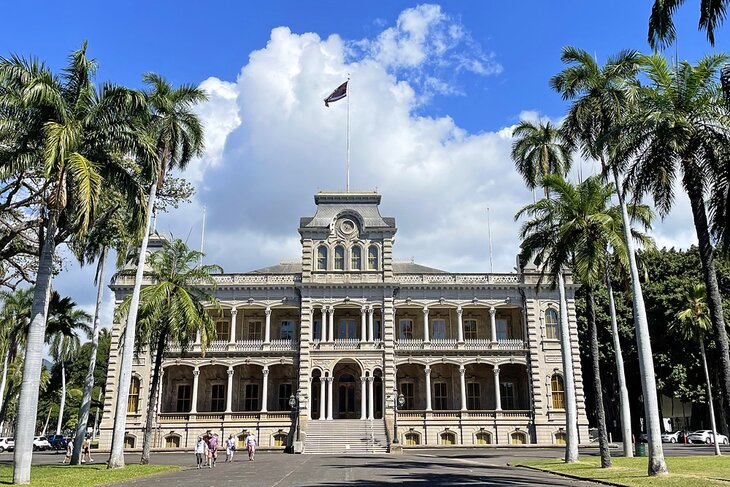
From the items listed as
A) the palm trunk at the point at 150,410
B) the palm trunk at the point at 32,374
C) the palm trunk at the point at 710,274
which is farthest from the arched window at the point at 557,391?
the palm trunk at the point at 32,374

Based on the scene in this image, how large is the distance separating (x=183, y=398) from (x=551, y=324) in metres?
27.3

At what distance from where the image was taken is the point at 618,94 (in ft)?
78.8

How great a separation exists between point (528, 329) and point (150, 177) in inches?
1216

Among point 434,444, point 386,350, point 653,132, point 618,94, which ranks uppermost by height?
point 618,94

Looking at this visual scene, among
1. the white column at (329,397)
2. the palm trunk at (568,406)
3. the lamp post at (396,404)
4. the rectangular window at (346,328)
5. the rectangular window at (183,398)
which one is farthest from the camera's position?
the rectangular window at (346,328)

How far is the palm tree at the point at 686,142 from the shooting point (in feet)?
55.8

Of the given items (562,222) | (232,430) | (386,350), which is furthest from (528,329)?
(232,430)

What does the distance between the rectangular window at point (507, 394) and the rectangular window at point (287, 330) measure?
16.1 m

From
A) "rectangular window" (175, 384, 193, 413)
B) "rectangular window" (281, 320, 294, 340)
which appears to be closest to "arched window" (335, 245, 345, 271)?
"rectangular window" (281, 320, 294, 340)

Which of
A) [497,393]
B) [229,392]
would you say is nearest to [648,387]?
[497,393]

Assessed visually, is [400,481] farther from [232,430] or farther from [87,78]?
[232,430]

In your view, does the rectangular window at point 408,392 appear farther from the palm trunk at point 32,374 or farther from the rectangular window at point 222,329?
the palm trunk at point 32,374

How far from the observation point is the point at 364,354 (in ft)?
144

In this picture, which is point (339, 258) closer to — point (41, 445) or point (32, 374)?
point (32, 374)
